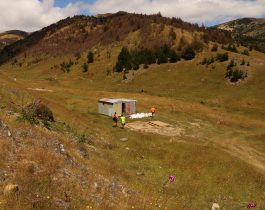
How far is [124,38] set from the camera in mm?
Result: 122062

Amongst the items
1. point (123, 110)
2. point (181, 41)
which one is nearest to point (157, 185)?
point (123, 110)

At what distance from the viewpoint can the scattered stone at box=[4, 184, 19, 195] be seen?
1058cm

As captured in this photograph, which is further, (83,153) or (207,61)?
(207,61)

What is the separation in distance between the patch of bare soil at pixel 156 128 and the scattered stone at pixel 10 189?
1161 inches

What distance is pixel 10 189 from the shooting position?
35.1 feet

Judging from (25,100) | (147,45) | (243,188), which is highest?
(147,45)

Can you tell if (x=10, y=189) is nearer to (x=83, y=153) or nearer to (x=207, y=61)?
(x=83, y=153)

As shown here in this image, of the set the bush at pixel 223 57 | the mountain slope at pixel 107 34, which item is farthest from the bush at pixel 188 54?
the mountain slope at pixel 107 34

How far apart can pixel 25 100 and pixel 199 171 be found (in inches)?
811

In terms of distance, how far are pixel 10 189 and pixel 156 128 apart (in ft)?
106

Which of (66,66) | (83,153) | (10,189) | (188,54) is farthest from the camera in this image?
(66,66)

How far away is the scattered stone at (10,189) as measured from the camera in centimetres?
1058

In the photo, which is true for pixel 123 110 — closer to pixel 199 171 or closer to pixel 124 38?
pixel 199 171

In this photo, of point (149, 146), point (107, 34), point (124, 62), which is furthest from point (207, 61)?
point (149, 146)
